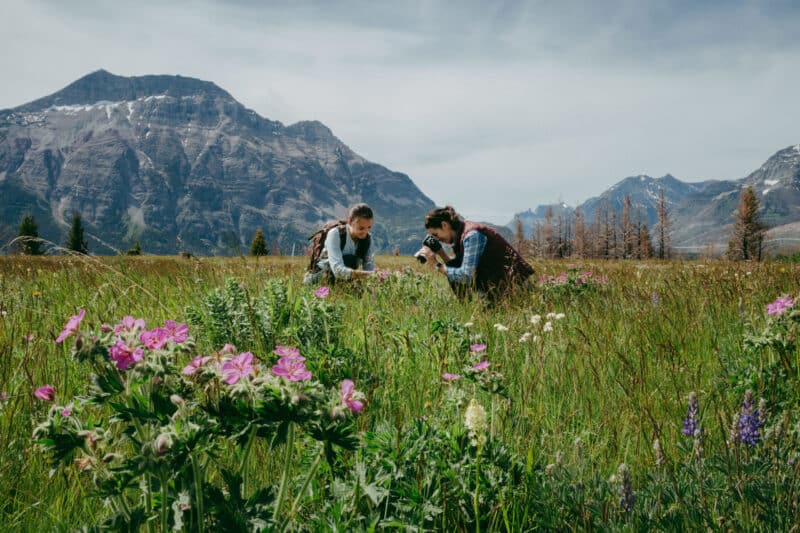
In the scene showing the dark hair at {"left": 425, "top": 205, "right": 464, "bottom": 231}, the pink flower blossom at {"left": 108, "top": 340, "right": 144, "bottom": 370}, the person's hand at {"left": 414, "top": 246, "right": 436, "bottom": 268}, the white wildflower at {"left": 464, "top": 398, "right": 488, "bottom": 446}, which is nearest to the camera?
the pink flower blossom at {"left": 108, "top": 340, "right": 144, "bottom": 370}

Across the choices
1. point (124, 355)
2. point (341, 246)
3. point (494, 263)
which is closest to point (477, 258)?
point (494, 263)

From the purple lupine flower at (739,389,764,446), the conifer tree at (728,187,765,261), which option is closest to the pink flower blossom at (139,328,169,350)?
the purple lupine flower at (739,389,764,446)

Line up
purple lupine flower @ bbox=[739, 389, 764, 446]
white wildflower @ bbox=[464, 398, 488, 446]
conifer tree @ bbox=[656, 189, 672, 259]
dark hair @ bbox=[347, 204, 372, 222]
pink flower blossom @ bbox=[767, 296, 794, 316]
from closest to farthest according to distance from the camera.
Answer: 1. white wildflower @ bbox=[464, 398, 488, 446]
2. purple lupine flower @ bbox=[739, 389, 764, 446]
3. pink flower blossom @ bbox=[767, 296, 794, 316]
4. dark hair @ bbox=[347, 204, 372, 222]
5. conifer tree @ bbox=[656, 189, 672, 259]

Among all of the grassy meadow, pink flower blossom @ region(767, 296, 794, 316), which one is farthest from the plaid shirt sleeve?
pink flower blossom @ region(767, 296, 794, 316)

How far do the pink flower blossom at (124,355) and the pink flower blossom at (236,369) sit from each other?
0.69 ft

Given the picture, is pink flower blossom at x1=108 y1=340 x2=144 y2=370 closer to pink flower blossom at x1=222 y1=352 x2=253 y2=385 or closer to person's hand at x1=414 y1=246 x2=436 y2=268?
pink flower blossom at x1=222 y1=352 x2=253 y2=385

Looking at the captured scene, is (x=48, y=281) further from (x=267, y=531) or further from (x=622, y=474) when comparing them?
(x=622, y=474)

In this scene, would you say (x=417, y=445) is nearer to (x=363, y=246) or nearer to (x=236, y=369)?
(x=236, y=369)

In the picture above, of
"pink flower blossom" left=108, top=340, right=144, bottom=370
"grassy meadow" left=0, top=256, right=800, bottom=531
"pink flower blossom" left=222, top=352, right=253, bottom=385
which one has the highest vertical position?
"pink flower blossom" left=108, top=340, right=144, bottom=370

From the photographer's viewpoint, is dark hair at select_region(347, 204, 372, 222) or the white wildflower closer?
the white wildflower

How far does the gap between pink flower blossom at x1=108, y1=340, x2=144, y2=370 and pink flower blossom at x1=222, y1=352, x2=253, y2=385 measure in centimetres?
21

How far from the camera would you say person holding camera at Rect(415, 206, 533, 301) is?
284 inches

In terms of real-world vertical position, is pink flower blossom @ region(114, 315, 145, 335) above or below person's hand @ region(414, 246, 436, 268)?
below

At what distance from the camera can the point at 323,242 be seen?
8.67m
